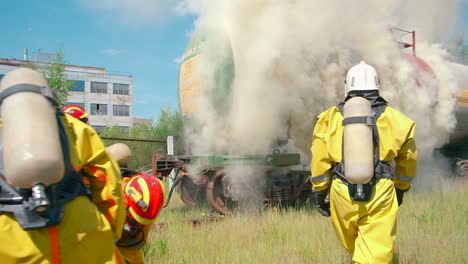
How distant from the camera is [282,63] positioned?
676cm

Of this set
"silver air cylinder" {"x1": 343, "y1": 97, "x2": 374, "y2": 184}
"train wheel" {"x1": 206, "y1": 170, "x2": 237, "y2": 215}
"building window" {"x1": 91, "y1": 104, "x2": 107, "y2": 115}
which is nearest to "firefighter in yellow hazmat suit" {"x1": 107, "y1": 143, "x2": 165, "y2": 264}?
"silver air cylinder" {"x1": 343, "y1": 97, "x2": 374, "y2": 184}

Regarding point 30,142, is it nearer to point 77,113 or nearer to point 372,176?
point 77,113

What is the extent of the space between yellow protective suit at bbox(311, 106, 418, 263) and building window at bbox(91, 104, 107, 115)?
48891 mm

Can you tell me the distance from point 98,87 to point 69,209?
4986 cm

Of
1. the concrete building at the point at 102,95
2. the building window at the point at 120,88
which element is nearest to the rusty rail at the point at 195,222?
the concrete building at the point at 102,95

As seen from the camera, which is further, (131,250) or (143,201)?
(131,250)

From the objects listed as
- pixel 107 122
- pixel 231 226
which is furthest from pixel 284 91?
pixel 107 122

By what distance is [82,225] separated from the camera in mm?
1785

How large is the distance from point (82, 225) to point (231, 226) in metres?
4.43

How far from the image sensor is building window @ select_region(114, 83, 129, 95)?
166 ft

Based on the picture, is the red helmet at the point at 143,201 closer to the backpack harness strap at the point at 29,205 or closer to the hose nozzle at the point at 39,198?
the backpack harness strap at the point at 29,205

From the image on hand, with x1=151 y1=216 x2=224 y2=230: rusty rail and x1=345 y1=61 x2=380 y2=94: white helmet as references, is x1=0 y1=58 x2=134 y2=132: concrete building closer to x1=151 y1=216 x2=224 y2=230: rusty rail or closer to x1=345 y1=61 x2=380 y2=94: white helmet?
x1=151 y1=216 x2=224 y2=230: rusty rail

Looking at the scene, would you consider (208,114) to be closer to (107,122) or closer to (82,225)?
(82,225)

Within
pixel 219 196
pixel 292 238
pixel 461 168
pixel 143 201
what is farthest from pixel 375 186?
pixel 461 168
